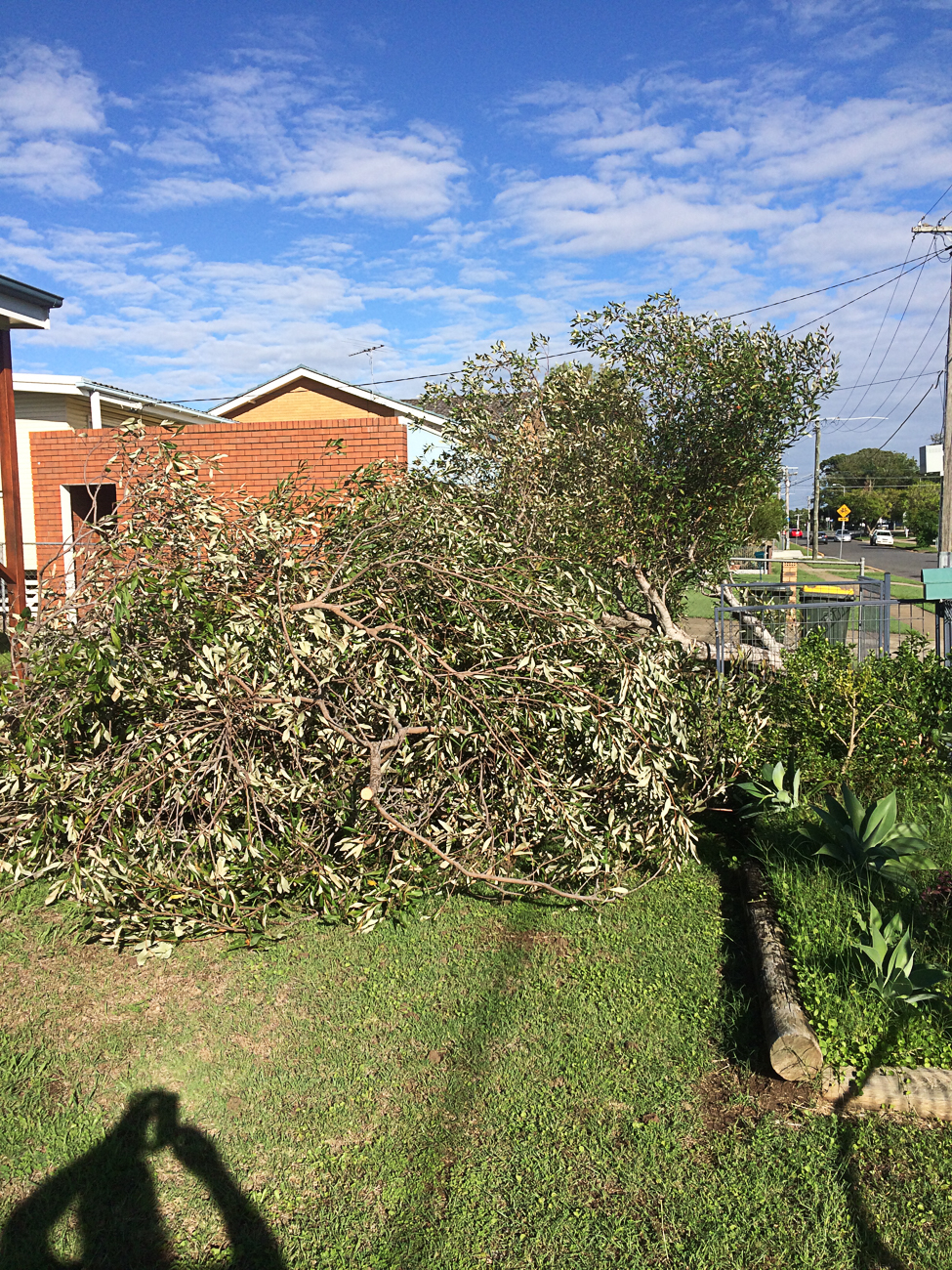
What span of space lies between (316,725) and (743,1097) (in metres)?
2.80

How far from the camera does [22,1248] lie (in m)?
2.84

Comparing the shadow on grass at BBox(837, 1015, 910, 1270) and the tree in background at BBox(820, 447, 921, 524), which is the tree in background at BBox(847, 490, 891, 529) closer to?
the tree in background at BBox(820, 447, 921, 524)

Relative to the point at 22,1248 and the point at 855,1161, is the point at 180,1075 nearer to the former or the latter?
the point at 22,1248

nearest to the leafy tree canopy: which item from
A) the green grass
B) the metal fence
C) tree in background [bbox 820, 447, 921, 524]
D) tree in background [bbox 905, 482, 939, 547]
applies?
tree in background [bbox 820, 447, 921, 524]

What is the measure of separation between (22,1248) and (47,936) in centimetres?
240

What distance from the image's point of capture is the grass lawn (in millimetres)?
2879

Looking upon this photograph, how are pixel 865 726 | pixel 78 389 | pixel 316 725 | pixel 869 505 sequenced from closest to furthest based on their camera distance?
pixel 316 725
pixel 865 726
pixel 78 389
pixel 869 505

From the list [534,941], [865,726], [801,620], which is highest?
[801,620]

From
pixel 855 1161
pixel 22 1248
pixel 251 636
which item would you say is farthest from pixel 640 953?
pixel 22 1248

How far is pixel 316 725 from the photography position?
16.9 ft

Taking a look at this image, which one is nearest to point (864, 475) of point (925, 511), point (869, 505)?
point (869, 505)

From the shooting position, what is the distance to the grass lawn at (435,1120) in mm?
2879

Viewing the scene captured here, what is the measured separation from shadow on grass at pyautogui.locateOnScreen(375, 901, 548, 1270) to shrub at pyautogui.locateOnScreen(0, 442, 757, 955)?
1.59ft

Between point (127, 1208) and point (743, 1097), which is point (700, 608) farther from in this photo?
point (127, 1208)
